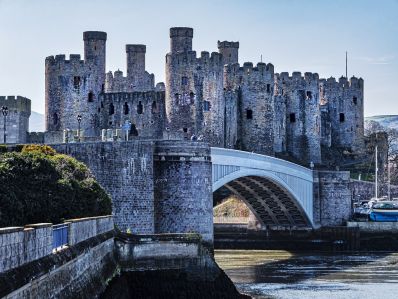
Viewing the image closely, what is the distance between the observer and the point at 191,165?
38.9 m

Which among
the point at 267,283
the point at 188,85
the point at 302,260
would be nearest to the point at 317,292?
the point at 267,283

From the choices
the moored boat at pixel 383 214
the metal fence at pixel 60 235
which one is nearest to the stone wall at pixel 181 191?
the metal fence at pixel 60 235

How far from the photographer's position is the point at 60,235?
1905 cm

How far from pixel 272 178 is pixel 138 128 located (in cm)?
1489

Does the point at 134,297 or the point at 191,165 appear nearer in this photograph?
the point at 134,297

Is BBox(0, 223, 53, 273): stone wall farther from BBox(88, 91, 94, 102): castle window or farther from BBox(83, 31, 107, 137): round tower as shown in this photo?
BBox(88, 91, 94, 102): castle window

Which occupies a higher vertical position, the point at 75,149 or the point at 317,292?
the point at 75,149

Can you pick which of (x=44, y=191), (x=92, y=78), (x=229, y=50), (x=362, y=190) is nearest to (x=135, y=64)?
(x=229, y=50)

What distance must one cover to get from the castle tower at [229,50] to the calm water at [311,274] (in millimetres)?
21284

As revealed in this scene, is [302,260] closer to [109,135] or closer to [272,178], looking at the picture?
[272,178]

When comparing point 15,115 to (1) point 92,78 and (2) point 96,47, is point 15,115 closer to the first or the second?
(1) point 92,78

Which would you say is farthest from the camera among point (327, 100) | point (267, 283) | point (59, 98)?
point (327, 100)

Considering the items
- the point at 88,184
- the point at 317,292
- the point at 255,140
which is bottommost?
the point at 317,292

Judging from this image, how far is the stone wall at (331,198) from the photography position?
63781mm
